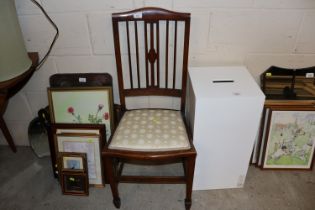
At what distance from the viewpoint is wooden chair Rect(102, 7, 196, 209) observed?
126cm

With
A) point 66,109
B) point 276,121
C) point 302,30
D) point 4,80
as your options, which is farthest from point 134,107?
point 302,30

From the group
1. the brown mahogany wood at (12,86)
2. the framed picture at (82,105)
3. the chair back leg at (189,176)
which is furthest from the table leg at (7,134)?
the chair back leg at (189,176)

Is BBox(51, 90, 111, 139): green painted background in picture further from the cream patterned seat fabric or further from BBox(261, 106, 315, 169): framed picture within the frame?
BBox(261, 106, 315, 169): framed picture

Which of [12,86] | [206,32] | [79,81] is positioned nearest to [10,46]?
[12,86]

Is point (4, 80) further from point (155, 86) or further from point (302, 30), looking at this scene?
point (302, 30)

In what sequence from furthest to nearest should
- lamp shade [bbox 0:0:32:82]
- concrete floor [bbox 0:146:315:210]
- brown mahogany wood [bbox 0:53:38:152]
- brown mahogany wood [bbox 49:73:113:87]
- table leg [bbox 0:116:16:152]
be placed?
table leg [bbox 0:116:16:152]
brown mahogany wood [bbox 49:73:113:87]
concrete floor [bbox 0:146:315:210]
brown mahogany wood [bbox 0:53:38:152]
lamp shade [bbox 0:0:32:82]

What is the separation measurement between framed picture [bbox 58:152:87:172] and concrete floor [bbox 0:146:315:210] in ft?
0.56

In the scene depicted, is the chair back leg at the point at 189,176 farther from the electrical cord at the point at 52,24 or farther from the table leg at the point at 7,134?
the table leg at the point at 7,134

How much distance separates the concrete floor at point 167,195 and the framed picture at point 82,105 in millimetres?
429

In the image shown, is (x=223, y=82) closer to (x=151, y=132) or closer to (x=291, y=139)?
(x=151, y=132)

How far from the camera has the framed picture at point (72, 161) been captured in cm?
151

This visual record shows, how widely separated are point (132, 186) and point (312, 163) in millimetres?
1182

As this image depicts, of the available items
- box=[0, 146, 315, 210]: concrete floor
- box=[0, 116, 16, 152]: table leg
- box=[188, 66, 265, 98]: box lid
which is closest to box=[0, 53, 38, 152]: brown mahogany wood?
box=[0, 116, 16, 152]: table leg

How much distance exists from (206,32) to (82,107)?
0.88m
